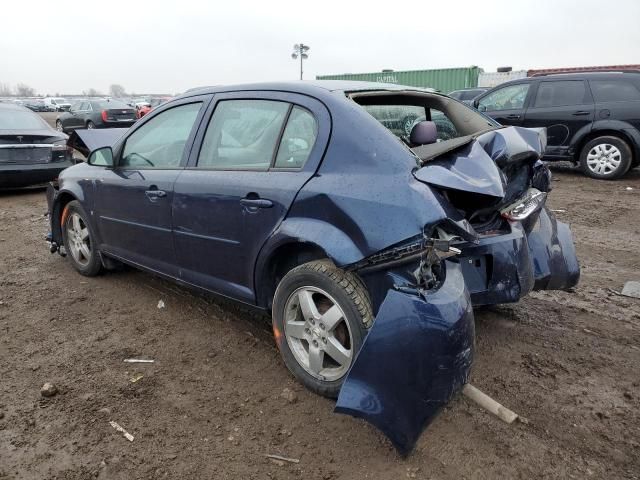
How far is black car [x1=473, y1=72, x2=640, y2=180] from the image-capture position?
8453mm

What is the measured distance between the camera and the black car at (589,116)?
8453 millimetres

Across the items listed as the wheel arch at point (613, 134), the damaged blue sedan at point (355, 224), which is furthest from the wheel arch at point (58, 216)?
the wheel arch at point (613, 134)

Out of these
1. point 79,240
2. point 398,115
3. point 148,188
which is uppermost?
point 398,115

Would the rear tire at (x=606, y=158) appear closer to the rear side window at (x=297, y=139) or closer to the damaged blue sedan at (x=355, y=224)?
the damaged blue sedan at (x=355, y=224)

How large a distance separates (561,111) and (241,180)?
7.93 m

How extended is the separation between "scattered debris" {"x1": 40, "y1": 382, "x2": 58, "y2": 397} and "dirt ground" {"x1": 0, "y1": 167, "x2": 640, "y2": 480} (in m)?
0.03

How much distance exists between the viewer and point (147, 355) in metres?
3.19

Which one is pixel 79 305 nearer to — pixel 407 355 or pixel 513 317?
pixel 407 355

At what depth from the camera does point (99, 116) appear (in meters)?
18.8

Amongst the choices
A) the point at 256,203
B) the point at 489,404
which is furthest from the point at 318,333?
the point at 489,404

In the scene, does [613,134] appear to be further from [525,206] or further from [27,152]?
[27,152]

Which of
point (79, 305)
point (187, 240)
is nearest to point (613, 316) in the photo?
point (187, 240)

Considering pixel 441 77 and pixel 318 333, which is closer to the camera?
pixel 318 333

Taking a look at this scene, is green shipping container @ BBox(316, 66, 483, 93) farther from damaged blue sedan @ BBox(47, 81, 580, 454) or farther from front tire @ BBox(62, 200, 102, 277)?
damaged blue sedan @ BBox(47, 81, 580, 454)
